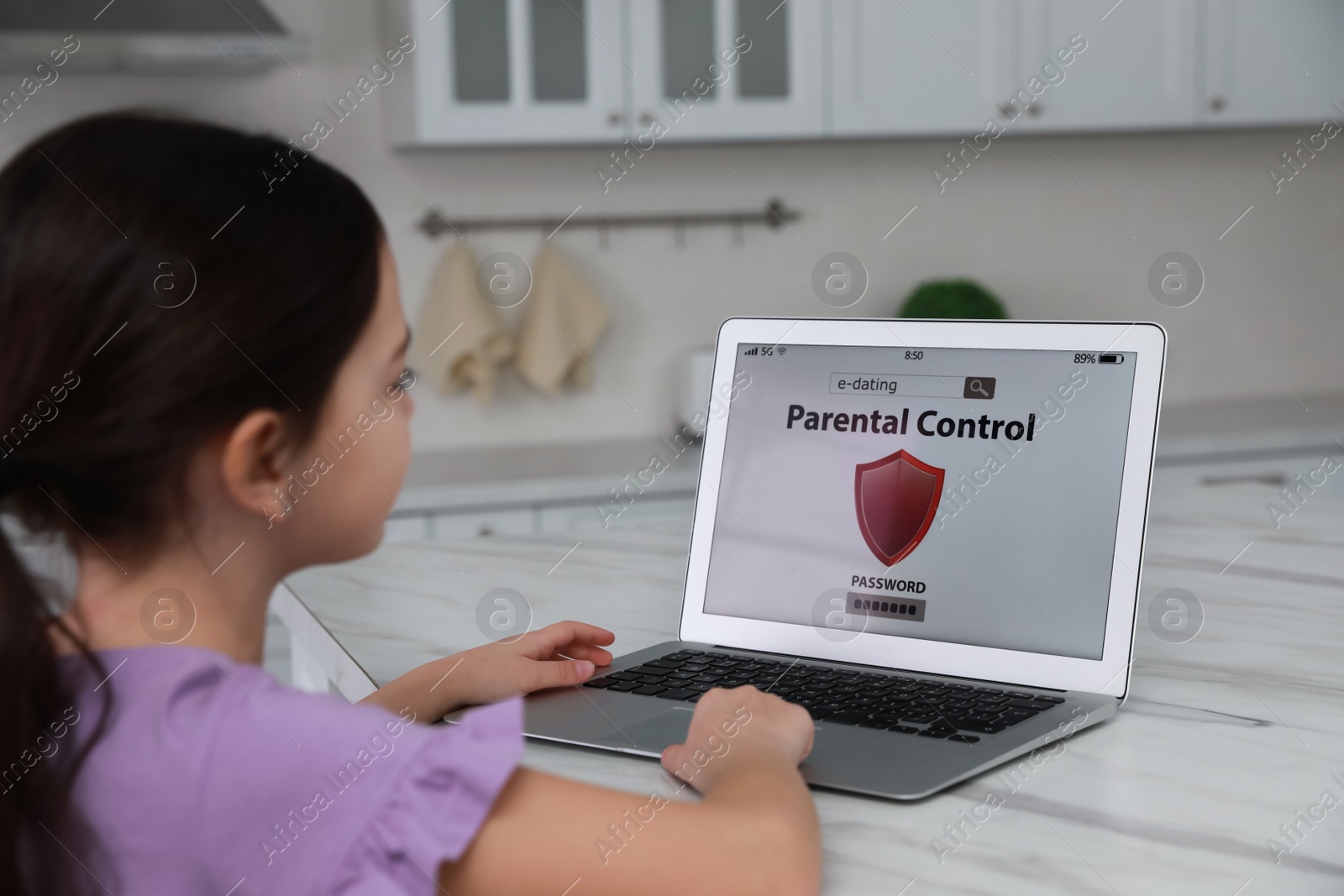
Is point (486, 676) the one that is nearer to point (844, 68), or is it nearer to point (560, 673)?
point (560, 673)

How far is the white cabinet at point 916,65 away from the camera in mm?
2672

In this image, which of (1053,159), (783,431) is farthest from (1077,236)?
(783,431)

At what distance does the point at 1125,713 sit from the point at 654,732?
→ 12.2 inches

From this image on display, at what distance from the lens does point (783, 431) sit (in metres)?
0.99

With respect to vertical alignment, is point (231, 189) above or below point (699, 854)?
above

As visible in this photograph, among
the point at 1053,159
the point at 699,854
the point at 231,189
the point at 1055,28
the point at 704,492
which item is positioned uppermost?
the point at 1055,28

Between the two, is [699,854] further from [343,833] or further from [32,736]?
[32,736]

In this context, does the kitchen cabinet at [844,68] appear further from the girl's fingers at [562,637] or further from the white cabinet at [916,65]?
the girl's fingers at [562,637]

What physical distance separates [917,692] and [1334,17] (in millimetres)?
2906

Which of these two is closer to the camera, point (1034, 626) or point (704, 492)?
point (1034, 626)

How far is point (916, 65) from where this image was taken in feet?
8.92

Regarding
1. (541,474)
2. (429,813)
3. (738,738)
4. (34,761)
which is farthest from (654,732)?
(541,474)

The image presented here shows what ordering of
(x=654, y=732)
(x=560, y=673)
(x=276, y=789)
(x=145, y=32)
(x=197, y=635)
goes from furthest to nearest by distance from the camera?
(x=145, y=32), (x=560, y=673), (x=654, y=732), (x=197, y=635), (x=276, y=789)

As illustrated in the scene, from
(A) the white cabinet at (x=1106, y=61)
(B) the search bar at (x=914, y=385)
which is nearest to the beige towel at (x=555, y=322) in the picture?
(A) the white cabinet at (x=1106, y=61)
